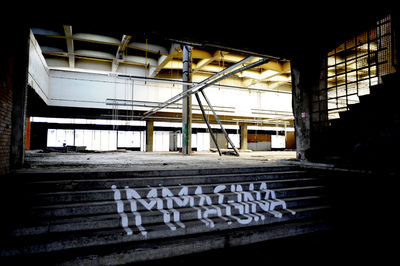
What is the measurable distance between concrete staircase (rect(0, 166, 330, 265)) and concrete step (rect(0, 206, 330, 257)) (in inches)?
0.4

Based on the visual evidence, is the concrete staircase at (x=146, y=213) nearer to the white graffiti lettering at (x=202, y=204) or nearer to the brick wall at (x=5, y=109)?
the white graffiti lettering at (x=202, y=204)

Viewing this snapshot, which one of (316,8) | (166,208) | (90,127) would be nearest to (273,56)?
(316,8)

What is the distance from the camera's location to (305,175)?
17.0 feet

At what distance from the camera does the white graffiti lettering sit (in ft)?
10.8

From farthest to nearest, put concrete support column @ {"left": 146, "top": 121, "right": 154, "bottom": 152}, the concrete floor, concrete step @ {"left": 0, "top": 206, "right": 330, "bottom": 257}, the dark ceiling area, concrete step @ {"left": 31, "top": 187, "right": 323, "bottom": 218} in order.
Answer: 1. concrete support column @ {"left": 146, "top": 121, "right": 154, "bottom": 152}
2. the concrete floor
3. the dark ceiling area
4. concrete step @ {"left": 31, "top": 187, "right": 323, "bottom": 218}
5. concrete step @ {"left": 0, "top": 206, "right": 330, "bottom": 257}

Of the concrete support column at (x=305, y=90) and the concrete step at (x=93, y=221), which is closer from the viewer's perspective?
the concrete step at (x=93, y=221)

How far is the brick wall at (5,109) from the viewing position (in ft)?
11.8

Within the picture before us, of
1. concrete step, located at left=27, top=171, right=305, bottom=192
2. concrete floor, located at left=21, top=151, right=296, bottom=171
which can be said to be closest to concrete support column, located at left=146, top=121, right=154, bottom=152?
concrete floor, located at left=21, top=151, right=296, bottom=171

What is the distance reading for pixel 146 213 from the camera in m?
3.28

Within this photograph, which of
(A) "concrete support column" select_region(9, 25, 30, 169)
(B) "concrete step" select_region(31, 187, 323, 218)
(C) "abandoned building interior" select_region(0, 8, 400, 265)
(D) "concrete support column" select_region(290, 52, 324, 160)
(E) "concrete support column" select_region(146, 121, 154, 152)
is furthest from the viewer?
(E) "concrete support column" select_region(146, 121, 154, 152)

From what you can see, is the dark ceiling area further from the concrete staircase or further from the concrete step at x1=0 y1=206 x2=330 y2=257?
the concrete step at x1=0 y1=206 x2=330 y2=257

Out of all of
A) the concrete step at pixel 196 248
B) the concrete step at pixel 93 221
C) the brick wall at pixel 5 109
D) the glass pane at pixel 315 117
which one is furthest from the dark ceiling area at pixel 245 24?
the concrete step at pixel 196 248

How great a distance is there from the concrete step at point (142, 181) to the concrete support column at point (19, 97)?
4.87 ft

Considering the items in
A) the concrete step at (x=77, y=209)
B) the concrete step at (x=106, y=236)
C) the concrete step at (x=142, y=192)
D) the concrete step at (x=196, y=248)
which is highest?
the concrete step at (x=142, y=192)
